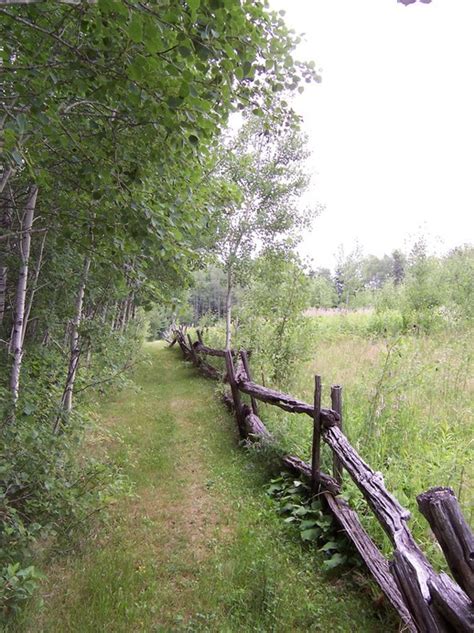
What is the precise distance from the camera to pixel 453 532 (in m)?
1.88

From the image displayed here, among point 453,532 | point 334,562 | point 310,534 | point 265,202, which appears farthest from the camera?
point 265,202

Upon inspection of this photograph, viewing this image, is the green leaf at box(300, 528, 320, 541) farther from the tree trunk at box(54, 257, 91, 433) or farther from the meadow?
the tree trunk at box(54, 257, 91, 433)

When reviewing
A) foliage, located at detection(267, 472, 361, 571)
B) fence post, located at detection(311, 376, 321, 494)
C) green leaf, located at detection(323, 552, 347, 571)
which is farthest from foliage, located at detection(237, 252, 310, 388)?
green leaf, located at detection(323, 552, 347, 571)

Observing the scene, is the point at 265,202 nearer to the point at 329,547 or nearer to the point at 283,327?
the point at 283,327

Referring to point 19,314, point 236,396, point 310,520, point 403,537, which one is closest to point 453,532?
point 403,537

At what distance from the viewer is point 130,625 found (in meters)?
2.96

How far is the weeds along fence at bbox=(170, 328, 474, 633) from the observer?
1879 mm

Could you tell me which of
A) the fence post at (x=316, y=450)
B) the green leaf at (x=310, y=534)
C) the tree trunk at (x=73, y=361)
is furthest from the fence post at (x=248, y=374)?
the tree trunk at (x=73, y=361)

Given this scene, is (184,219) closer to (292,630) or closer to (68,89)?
(68,89)

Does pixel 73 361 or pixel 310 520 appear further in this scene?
pixel 73 361

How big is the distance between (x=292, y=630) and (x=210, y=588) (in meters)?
0.84

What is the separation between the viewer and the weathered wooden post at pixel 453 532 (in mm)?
1824

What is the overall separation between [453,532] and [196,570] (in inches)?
109

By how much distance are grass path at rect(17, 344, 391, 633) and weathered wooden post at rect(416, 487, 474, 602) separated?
1.51 m
